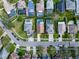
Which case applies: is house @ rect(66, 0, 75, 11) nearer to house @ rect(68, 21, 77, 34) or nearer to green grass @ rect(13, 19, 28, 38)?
house @ rect(68, 21, 77, 34)

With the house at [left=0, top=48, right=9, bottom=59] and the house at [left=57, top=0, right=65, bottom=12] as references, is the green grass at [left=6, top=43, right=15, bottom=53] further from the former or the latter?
the house at [left=57, top=0, right=65, bottom=12]

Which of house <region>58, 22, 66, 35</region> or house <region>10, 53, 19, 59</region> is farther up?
house <region>58, 22, 66, 35</region>

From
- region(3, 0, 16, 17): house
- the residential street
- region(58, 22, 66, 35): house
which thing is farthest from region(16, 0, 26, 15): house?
region(58, 22, 66, 35): house

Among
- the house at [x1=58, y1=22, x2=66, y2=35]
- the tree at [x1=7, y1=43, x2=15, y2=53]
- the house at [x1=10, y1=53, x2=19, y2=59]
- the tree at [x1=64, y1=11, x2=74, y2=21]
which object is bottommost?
the house at [x1=10, y1=53, x2=19, y2=59]

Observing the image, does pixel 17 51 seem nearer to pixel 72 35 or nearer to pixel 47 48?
pixel 47 48

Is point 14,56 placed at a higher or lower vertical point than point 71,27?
lower

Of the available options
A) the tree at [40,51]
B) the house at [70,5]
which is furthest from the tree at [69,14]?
the tree at [40,51]

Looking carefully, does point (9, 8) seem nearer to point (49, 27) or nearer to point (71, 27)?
point (49, 27)

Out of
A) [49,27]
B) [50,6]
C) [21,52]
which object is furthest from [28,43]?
[50,6]

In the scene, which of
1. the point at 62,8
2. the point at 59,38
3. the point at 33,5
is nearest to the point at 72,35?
the point at 59,38
